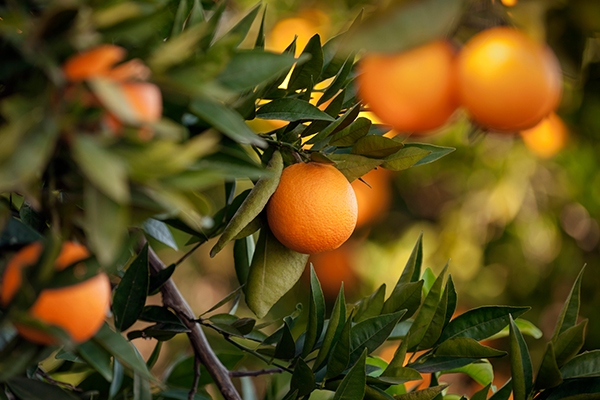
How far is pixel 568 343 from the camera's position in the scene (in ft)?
1.92

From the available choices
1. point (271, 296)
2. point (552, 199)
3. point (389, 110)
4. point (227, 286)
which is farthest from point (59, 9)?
point (227, 286)

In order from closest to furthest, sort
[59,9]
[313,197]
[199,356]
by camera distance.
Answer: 1. [59,9]
2. [313,197]
3. [199,356]

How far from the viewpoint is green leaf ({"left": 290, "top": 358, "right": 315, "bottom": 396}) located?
548 millimetres

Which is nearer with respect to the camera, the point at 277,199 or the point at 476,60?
the point at 476,60

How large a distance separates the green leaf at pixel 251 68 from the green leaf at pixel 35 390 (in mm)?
294

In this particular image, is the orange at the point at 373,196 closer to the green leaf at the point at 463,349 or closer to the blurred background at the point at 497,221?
the blurred background at the point at 497,221

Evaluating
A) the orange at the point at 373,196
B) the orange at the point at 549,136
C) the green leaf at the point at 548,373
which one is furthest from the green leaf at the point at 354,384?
the orange at the point at 373,196

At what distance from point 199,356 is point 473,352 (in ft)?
1.12

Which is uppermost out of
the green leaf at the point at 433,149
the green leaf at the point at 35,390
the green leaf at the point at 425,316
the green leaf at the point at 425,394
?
the green leaf at the point at 433,149

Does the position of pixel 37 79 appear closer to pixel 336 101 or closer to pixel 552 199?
pixel 336 101

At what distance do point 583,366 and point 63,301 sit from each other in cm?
56

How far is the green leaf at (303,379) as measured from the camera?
0.55 metres

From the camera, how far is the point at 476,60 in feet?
1.03

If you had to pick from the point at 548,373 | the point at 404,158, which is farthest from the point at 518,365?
the point at 404,158
